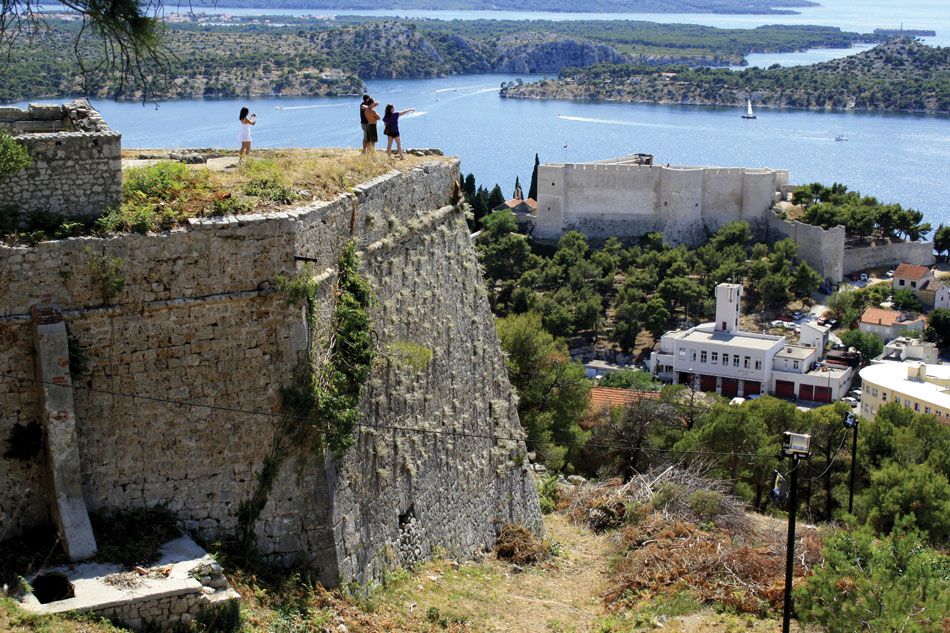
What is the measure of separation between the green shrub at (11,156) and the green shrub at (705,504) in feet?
22.8

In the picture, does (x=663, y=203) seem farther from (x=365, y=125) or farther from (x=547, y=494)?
(x=365, y=125)

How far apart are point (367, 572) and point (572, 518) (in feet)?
13.9

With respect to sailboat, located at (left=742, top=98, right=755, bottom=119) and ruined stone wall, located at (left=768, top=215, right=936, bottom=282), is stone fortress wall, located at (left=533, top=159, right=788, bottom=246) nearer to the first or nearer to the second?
ruined stone wall, located at (left=768, top=215, right=936, bottom=282)

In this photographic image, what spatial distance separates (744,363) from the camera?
Answer: 3666 cm

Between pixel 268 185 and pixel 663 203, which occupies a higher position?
pixel 268 185

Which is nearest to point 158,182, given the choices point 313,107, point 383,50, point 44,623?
point 44,623

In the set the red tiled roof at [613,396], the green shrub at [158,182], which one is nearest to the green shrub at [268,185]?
the green shrub at [158,182]

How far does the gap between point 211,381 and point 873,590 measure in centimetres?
385

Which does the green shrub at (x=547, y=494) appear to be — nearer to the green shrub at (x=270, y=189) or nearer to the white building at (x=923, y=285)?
the green shrub at (x=270, y=189)

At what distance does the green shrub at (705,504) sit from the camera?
34.3 feet

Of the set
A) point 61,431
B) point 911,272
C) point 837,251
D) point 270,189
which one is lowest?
point 911,272

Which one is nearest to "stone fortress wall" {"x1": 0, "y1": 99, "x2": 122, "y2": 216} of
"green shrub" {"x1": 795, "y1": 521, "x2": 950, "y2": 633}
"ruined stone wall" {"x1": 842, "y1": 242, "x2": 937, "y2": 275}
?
"green shrub" {"x1": 795, "y1": 521, "x2": 950, "y2": 633}

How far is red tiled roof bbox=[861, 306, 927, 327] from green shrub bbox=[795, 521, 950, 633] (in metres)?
35.7

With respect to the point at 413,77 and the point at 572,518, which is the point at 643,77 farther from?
the point at 572,518
